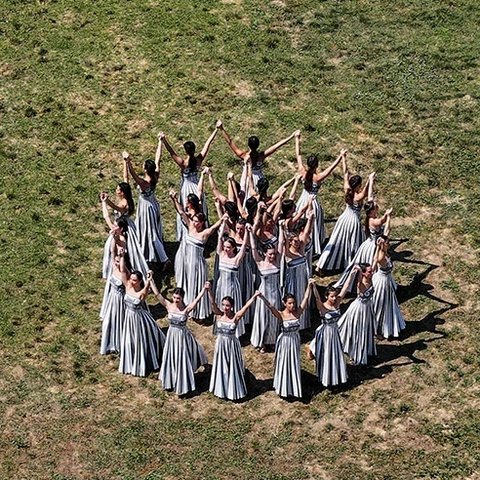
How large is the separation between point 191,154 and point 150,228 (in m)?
1.74

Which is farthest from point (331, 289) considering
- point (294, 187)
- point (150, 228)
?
point (150, 228)

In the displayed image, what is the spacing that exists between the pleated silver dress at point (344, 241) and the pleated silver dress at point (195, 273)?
264 cm

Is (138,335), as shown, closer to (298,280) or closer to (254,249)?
(254,249)

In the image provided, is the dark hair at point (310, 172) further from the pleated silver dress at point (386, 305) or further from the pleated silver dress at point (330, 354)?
the pleated silver dress at point (330, 354)

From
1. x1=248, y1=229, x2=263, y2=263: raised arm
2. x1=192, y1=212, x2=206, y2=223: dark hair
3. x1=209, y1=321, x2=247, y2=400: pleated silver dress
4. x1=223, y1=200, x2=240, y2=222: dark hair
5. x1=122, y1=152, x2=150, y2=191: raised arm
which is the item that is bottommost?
x1=209, y1=321, x2=247, y2=400: pleated silver dress

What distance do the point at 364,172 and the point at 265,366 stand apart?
21.8 ft

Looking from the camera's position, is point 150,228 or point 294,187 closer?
point 294,187

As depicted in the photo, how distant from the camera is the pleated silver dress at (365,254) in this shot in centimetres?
2423

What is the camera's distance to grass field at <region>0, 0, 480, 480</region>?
21922 millimetres

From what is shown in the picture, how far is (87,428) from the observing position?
72.9 ft

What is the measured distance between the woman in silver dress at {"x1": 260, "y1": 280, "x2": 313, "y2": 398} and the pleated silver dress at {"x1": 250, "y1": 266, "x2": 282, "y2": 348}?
769 millimetres

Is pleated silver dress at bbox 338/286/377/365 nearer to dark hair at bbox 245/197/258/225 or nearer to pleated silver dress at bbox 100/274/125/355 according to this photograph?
dark hair at bbox 245/197/258/225

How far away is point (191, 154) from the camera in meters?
25.5

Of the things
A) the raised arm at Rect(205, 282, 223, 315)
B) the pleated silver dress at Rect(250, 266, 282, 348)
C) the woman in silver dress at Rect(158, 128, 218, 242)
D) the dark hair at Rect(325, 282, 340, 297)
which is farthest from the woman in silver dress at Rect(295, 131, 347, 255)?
the raised arm at Rect(205, 282, 223, 315)
